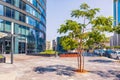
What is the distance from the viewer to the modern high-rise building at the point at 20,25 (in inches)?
1604

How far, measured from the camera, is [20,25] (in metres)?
46.4

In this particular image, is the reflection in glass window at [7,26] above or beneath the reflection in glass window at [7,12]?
beneath

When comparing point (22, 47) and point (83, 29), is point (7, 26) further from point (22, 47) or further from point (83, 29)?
point (83, 29)

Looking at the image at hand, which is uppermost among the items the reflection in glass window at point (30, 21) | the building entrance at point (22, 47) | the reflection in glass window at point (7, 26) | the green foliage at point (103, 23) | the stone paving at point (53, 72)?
the reflection in glass window at point (30, 21)

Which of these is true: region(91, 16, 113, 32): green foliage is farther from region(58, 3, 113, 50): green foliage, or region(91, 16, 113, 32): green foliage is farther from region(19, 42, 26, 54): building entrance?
region(19, 42, 26, 54): building entrance

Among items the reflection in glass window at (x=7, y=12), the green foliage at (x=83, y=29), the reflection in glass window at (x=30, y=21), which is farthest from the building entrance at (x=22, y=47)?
the green foliage at (x=83, y=29)

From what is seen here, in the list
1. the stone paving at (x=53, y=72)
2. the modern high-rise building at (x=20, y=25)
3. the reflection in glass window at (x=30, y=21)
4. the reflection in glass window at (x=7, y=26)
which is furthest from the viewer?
the reflection in glass window at (x=30, y=21)

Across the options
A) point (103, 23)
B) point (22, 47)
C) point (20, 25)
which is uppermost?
point (20, 25)

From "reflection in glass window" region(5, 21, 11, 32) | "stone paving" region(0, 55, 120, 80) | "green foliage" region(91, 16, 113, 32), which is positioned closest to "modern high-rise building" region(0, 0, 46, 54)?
"reflection in glass window" region(5, 21, 11, 32)

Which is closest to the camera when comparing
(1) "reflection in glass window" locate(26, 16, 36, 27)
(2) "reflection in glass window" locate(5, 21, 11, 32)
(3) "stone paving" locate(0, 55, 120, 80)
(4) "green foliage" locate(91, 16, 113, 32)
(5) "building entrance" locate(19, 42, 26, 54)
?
(3) "stone paving" locate(0, 55, 120, 80)

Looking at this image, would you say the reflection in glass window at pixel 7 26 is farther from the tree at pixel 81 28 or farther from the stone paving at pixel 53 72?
the tree at pixel 81 28

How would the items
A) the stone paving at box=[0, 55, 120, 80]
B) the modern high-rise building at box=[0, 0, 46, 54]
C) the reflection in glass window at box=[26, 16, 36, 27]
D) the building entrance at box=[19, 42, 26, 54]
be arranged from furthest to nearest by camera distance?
the reflection in glass window at box=[26, 16, 36, 27], the building entrance at box=[19, 42, 26, 54], the modern high-rise building at box=[0, 0, 46, 54], the stone paving at box=[0, 55, 120, 80]

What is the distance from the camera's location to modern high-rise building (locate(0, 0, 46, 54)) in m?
40.8

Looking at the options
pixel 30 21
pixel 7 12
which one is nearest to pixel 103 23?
pixel 7 12
